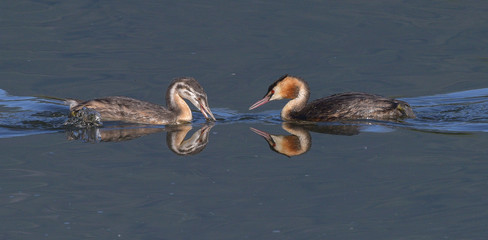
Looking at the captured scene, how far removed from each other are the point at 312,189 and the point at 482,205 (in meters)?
1.81

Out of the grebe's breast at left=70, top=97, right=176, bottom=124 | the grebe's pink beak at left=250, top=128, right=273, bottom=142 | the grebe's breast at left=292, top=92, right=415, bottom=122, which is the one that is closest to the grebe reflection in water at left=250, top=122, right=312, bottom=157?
the grebe's pink beak at left=250, top=128, right=273, bottom=142

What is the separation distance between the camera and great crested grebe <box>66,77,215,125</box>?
44.1 ft

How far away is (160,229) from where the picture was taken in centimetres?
817

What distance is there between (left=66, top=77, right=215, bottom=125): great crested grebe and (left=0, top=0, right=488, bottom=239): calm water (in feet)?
0.84

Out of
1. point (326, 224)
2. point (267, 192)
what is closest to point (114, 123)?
point (267, 192)

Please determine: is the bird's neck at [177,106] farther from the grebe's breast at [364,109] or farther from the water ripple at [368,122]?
the grebe's breast at [364,109]

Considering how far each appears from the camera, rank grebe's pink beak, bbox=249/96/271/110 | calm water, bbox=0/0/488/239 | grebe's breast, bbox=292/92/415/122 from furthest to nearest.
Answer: grebe's pink beak, bbox=249/96/271/110
grebe's breast, bbox=292/92/415/122
calm water, bbox=0/0/488/239

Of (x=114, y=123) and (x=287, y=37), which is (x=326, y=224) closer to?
(x=114, y=123)

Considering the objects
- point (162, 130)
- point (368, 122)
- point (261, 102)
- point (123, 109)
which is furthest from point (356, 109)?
point (123, 109)

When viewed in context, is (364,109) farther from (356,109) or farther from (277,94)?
(277,94)

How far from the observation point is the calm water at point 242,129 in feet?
27.8

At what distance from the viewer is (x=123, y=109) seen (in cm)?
1348

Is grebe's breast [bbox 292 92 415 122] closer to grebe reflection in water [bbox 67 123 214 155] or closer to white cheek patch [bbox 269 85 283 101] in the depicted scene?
white cheek patch [bbox 269 85 283 101]

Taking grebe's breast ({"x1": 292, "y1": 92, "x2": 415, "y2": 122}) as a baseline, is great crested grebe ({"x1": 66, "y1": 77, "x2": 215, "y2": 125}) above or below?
above
